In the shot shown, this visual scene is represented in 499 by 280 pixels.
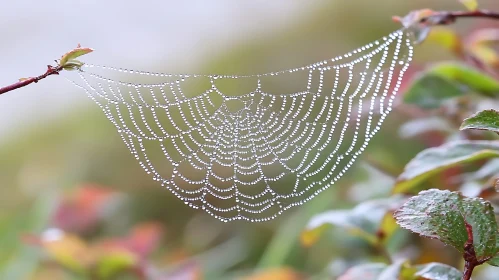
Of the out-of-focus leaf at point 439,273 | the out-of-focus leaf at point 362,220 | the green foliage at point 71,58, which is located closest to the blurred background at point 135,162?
the out-of-focus leaf at point 362,220

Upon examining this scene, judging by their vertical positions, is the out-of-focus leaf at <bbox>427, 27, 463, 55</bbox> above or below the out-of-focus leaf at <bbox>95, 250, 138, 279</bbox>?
above

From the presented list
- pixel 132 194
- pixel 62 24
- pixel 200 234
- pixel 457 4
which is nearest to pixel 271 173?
pixel 200 234

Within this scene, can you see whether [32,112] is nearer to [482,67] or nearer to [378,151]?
[378,151]

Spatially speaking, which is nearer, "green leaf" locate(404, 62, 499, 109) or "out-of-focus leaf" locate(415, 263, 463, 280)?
"out-of-focus leaf" locate(415, 263, 463, 280)

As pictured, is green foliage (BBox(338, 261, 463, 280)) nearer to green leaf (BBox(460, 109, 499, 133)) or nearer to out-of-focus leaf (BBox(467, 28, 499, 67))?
green leaf (BBox(460, 109, 499, 133))

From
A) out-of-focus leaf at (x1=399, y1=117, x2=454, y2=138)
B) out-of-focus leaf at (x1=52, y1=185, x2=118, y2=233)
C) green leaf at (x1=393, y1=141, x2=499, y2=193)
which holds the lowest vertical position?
green leaf at (x1=393, y1=141, x2=499, y2=193)

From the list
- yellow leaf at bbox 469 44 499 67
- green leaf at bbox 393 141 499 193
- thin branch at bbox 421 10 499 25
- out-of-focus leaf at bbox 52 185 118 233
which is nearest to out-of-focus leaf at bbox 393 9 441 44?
thin branch at bbox 421 10 499 25

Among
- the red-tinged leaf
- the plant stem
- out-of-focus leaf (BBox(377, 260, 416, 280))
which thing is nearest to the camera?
the plant stem

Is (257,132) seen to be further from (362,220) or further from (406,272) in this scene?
(406,272)
